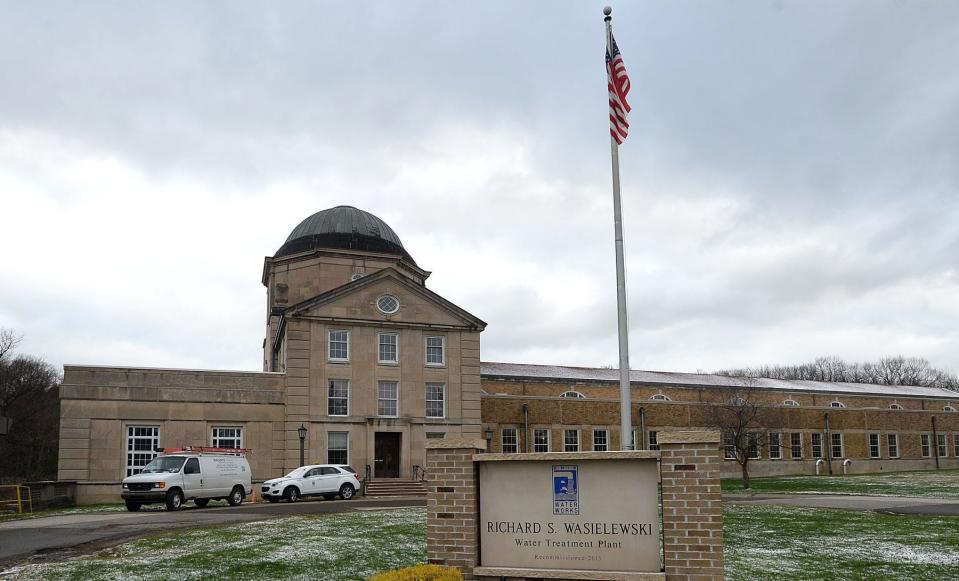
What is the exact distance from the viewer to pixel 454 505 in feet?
31.9

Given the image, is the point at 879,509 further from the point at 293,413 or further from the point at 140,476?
the point at 293,413

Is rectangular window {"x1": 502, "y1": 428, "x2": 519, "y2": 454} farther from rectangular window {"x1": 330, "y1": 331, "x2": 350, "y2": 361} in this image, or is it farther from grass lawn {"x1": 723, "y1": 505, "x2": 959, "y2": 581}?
grass lawn {"x1": 723, "y1": 505, "x2": 959, "y2": 581}

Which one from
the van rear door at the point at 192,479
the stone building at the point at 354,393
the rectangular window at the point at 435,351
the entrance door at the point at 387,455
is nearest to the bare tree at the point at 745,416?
the stone building at the point at 354,393

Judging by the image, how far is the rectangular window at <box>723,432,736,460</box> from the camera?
1775 inches

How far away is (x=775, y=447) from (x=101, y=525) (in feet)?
143

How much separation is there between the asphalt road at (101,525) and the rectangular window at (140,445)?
35.7 feet

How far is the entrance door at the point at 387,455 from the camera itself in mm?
40375

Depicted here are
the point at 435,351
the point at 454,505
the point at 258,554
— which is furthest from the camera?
the point at 435,351

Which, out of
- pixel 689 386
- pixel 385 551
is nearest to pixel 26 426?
pixel 689 386

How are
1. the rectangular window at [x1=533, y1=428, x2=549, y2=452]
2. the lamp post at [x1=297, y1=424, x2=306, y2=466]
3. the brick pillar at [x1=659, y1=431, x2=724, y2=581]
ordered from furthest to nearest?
the rectangular window at [x1=533, y1=428, x2=549, y2=452] < the lamp post at [x1=297, y1=424, x2=306, y2=466] < the brick pillar at [x1=659, y1=431, x2=724, y2=581]

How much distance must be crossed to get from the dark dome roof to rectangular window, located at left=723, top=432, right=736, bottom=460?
20341 millimetres

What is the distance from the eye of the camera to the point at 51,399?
73.4 m

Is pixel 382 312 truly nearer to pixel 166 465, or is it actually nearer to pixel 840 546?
pixel 166 465

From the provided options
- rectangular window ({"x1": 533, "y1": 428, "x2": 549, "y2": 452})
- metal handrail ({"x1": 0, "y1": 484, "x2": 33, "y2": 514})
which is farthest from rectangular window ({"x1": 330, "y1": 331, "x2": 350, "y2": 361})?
metal handrail ({"x1": 0, "y1": 484, "x2": 33, "y2": 514})
